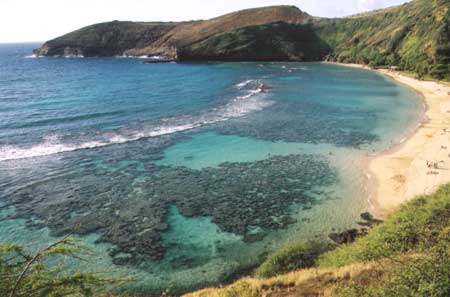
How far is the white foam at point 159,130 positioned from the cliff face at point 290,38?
52360 millimetres

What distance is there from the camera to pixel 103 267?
20.1 meters

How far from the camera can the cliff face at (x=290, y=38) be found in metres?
97.7

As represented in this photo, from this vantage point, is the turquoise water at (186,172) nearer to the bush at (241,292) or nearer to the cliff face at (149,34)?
the bush at (241,292)

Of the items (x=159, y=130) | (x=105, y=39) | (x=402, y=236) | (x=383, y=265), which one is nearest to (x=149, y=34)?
(x=105, y=39)

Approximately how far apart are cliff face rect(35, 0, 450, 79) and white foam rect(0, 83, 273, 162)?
52.4m

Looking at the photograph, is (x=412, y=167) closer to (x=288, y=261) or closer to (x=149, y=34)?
(x=288, y=261)

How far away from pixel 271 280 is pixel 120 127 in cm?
3827

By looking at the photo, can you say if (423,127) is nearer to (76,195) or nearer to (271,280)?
(271,280)

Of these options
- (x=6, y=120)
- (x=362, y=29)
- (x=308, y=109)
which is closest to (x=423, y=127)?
(x=308, y=109)

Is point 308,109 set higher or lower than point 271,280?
higher

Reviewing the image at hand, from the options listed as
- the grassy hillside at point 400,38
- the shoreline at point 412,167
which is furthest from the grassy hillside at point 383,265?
the grassy hillside at point 400,38

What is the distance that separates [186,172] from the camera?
33625 mm

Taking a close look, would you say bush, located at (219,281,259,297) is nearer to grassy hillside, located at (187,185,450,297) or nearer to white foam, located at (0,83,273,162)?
grassy hillside, located at (187,185,450,297)

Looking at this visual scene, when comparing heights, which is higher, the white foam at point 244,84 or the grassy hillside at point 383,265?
the white foam at point 244,84
